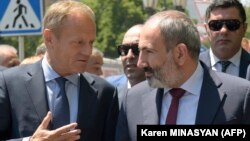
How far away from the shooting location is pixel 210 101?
427cm

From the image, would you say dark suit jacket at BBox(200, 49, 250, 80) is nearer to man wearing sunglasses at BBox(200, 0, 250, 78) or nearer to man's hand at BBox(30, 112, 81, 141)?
man wearing sunglasses at BBox(200, 0, 250, 78)

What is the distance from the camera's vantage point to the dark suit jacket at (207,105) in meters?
4.21

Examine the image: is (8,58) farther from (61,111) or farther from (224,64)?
(61,111)

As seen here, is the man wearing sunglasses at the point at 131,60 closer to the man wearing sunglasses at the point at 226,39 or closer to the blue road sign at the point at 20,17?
the man wearing sunglasses at the point at 226,39

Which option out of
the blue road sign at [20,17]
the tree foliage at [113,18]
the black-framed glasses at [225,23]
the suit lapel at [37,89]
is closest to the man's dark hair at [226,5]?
the black-framed glasses at [225,23]

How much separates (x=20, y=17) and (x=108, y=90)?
4.30 metres

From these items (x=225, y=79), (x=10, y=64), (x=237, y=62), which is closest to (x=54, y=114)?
(x=225, y=79)

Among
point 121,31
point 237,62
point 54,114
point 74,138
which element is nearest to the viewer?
point 74,138

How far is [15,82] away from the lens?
14.9ft

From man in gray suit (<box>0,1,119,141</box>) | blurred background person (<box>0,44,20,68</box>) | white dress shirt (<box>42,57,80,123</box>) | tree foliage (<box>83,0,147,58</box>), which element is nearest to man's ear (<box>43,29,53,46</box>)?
man in gray suit (<box>0,1,119,141</box>)

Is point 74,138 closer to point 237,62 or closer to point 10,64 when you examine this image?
point 237,62

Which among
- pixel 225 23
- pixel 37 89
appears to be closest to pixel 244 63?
pixel 225 23

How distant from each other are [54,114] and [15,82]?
13.6 inches

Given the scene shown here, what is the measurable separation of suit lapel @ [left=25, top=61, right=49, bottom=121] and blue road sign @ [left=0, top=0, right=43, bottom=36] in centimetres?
419
